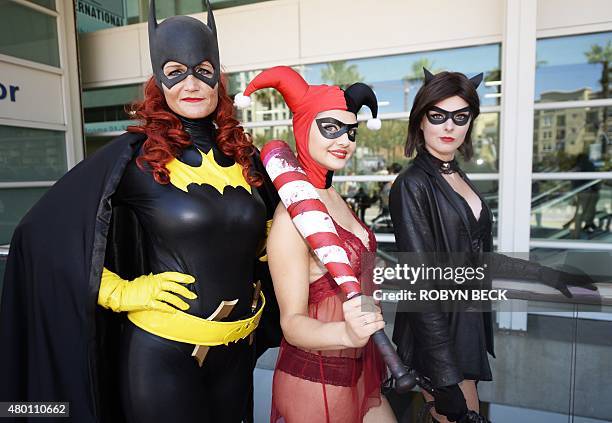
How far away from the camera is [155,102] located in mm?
1512

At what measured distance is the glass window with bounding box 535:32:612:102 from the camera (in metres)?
4.12

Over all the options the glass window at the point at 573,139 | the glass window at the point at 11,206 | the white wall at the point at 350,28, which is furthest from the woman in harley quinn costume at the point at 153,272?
the glass window at the point at 11,206

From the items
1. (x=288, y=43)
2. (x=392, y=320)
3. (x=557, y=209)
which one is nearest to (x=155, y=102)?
(x=392, y=320)

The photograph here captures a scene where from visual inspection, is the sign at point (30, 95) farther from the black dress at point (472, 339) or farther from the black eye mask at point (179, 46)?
the black dress at point (472, 339)

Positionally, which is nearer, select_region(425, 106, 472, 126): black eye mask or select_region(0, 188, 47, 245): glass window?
select_region(425, 106, 472, 126): black eye mask

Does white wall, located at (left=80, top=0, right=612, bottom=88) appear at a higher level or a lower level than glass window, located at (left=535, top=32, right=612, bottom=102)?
higher

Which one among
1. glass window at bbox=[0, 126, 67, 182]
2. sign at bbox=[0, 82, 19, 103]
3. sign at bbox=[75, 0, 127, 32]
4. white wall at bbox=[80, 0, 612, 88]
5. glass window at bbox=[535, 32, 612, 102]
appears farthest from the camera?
sign at bbox=[75, 0, 127, 32]

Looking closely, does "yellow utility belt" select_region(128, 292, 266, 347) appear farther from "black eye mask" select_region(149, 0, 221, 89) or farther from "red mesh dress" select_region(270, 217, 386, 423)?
"black eye mask" select_region(149, 0, 221, 89)

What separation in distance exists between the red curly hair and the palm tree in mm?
3699

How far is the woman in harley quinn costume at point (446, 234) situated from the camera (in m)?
1.42

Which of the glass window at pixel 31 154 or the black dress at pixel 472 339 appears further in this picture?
the glass window at pixel 31 154

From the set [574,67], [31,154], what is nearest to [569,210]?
[574,67]

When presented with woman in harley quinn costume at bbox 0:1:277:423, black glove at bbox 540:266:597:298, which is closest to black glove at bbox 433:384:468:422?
black glove at bbox 540:266:597:298

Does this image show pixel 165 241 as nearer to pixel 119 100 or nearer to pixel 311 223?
pixel 311 223
